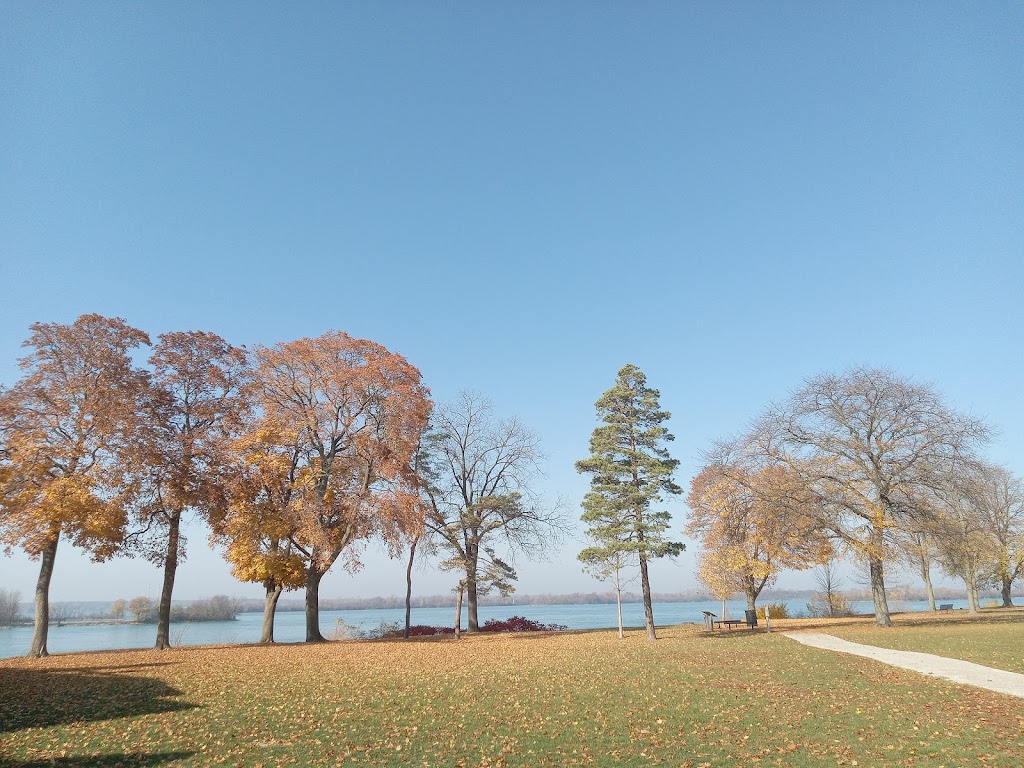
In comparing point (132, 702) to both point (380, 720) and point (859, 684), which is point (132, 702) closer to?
point (380, 720)

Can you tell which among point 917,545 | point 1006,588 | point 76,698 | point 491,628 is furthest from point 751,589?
point 76,698

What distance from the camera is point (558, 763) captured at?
7.51 metres

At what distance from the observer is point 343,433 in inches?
1054

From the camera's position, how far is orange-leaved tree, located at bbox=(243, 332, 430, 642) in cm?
2505

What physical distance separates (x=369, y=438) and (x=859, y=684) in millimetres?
20323

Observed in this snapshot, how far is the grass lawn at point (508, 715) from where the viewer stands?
25.4 feet

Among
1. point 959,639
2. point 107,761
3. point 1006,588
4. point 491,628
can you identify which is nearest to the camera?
point 107,761

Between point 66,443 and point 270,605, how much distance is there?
1065 centimetres

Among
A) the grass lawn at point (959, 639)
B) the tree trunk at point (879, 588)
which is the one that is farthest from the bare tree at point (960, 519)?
the grass lawn at point (959, 639)

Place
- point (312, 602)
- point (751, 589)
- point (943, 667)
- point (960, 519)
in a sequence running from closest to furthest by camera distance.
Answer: point (943, 667), point (960, 519), point (312, 602), point (751, 589)

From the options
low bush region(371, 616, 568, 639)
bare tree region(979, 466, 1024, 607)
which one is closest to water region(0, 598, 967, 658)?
low bush region(371, 616, 568, 639)

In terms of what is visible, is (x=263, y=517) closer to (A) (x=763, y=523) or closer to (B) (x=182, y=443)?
(B) (x=182, y=443)

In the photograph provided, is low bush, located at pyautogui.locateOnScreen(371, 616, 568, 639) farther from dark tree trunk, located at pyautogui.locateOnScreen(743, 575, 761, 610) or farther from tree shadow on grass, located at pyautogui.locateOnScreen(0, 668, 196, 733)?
tree shadow on grass, located at pyautogui.locateOnScreen(0, 668, 196, 733)

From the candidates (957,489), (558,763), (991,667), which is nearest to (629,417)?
(957,489)
